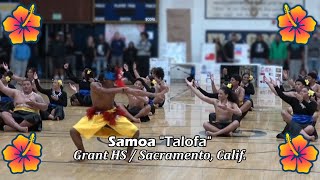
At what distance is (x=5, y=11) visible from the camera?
2681 centimetres

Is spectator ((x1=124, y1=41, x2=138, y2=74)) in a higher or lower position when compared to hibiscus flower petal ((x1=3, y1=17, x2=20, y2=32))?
lower

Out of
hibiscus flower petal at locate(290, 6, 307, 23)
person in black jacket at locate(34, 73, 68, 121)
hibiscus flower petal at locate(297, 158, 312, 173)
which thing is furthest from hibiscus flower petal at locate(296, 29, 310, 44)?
person in black jacket at locate(34, 73, 68, 121)

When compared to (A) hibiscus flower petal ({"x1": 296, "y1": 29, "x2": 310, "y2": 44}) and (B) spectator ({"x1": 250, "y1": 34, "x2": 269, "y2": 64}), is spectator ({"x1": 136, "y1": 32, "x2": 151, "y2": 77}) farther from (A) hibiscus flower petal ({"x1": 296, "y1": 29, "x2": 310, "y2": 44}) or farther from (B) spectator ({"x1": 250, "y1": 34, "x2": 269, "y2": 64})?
(A) hibiscus flower petal ({"x1": 296, "y1": 29, "x2": 310, "y2": 44})

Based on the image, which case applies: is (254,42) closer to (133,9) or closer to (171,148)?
(133,9)

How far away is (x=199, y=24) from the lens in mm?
27438

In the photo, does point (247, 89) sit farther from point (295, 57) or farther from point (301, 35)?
point (295, 57)

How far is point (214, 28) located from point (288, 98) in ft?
55.0

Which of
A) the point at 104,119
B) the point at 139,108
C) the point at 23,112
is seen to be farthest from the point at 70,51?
the point at 104,119

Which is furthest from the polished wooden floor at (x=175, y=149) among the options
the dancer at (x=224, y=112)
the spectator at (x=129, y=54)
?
the spectator at (x=129, y=54)

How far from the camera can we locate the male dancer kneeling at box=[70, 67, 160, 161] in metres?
9.00

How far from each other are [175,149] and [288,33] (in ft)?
8.51

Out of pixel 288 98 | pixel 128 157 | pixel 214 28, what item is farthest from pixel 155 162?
pixel 214 28

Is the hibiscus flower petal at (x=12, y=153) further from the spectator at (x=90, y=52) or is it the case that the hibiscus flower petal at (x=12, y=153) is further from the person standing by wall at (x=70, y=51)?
the person standing by wall at (x=70, y=51)

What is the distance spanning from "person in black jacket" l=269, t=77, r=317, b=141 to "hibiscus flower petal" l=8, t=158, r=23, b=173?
15.1 ft
